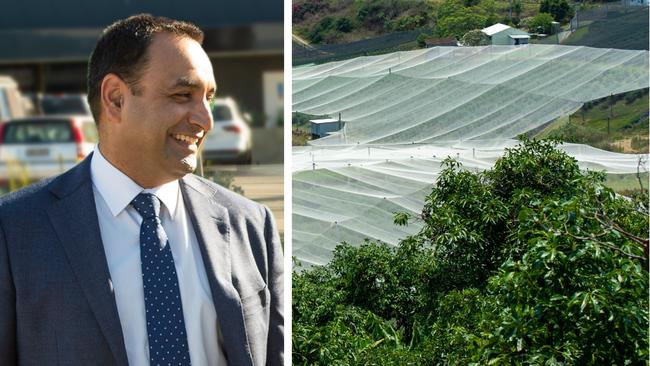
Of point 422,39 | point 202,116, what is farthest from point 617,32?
point 202,116

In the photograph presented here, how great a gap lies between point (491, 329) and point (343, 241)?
56cm

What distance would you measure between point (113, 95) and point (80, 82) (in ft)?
13.8

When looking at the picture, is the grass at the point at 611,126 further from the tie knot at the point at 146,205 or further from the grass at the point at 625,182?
the tie knot at the point at 146,205

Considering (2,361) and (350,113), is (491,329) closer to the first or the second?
(350,113)

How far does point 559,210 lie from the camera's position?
2.63 meters

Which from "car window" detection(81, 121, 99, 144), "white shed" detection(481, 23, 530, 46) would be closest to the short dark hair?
"white shed" detection(481, 23, 530, 46)

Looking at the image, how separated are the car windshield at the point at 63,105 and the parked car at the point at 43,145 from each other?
0.04 meters

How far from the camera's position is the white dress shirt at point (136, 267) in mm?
1772

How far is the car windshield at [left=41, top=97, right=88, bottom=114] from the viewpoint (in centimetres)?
558

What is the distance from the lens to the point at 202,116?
1.76 meters

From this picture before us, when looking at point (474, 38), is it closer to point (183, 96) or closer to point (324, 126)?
point (324, 126)

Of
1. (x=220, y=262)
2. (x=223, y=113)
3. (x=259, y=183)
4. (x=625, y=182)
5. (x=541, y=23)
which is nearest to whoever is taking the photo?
(x=220, y=262)

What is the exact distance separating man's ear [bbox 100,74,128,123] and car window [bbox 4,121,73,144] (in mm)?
3881

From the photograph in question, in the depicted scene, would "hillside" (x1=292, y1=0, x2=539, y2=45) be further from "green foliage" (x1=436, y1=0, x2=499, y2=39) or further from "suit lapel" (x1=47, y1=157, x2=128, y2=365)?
"suit lapel" (x1=47, y1=157, x2=128, y2=365)
